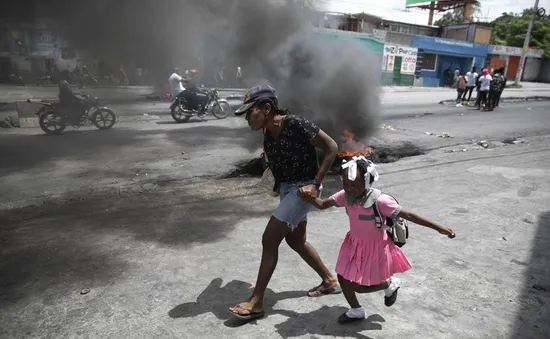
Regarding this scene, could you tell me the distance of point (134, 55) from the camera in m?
5.98

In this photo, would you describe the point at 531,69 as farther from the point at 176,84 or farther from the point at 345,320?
the point at 345,320

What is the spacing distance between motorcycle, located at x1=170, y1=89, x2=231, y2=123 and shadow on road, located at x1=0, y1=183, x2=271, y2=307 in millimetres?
5745

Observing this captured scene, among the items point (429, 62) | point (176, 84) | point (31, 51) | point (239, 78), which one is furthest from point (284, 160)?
point (429, 62)

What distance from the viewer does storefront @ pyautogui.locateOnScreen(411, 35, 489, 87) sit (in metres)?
28.3

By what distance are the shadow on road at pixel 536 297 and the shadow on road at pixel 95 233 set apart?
243cm

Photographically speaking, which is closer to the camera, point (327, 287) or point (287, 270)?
point (327, 287)

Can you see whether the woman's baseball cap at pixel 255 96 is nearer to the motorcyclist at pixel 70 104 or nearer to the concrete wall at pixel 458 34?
the motorcyclist at pixel 70 104

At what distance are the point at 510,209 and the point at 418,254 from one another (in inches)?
74.2

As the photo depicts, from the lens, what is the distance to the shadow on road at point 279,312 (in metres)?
2.27

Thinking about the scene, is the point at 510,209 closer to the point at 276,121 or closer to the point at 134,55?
the point at 276,121

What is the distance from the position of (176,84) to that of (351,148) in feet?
20.1

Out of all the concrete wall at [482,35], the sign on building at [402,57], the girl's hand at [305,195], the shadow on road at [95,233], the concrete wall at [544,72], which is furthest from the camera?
the concrete wall at [544,72]

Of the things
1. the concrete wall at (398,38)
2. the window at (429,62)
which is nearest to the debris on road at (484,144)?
the concrete wall at (398,38)

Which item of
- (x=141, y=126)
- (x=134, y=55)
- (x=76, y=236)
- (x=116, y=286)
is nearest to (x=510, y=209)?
(x=116, y=286)
